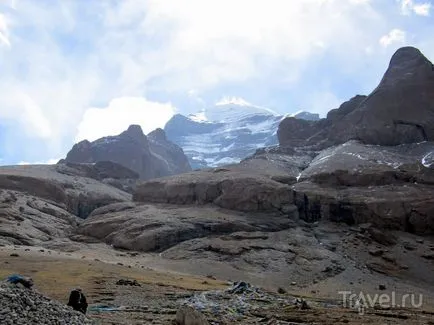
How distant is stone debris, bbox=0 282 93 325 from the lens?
18.6 metres

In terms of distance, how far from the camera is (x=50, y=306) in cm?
2131

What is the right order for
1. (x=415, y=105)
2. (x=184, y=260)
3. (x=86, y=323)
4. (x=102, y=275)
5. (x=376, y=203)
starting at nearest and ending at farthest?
(x=86, y=323), (x=102, y=275), (x=184, y=260), (x=376, y=203), (x=415, y=105)

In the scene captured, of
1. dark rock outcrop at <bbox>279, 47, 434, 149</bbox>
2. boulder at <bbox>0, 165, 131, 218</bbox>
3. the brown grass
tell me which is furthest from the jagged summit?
the brown grass

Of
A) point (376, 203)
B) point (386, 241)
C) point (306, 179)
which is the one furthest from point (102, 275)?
point (306, 179)

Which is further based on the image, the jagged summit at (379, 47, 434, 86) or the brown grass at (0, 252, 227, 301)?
the jagged summit at (379, 47, 434, 86)

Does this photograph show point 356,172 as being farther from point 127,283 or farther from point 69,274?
point 127,283

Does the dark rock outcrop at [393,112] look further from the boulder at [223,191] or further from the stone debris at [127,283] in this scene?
the stone debris at [127,283]

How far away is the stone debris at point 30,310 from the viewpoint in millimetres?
18594

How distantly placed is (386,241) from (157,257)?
132ft

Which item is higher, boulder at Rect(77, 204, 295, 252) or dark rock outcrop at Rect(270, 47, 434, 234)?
dark rock outcrop at Rect(270, 47, 434, 234)

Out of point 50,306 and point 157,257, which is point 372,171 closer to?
point 157,257

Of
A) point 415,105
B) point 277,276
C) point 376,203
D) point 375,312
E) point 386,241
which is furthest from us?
point 415,105

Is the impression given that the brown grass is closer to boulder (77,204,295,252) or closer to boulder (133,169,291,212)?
boulder (77,204,295,252)

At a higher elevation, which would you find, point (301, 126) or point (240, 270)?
point (301, 126)
